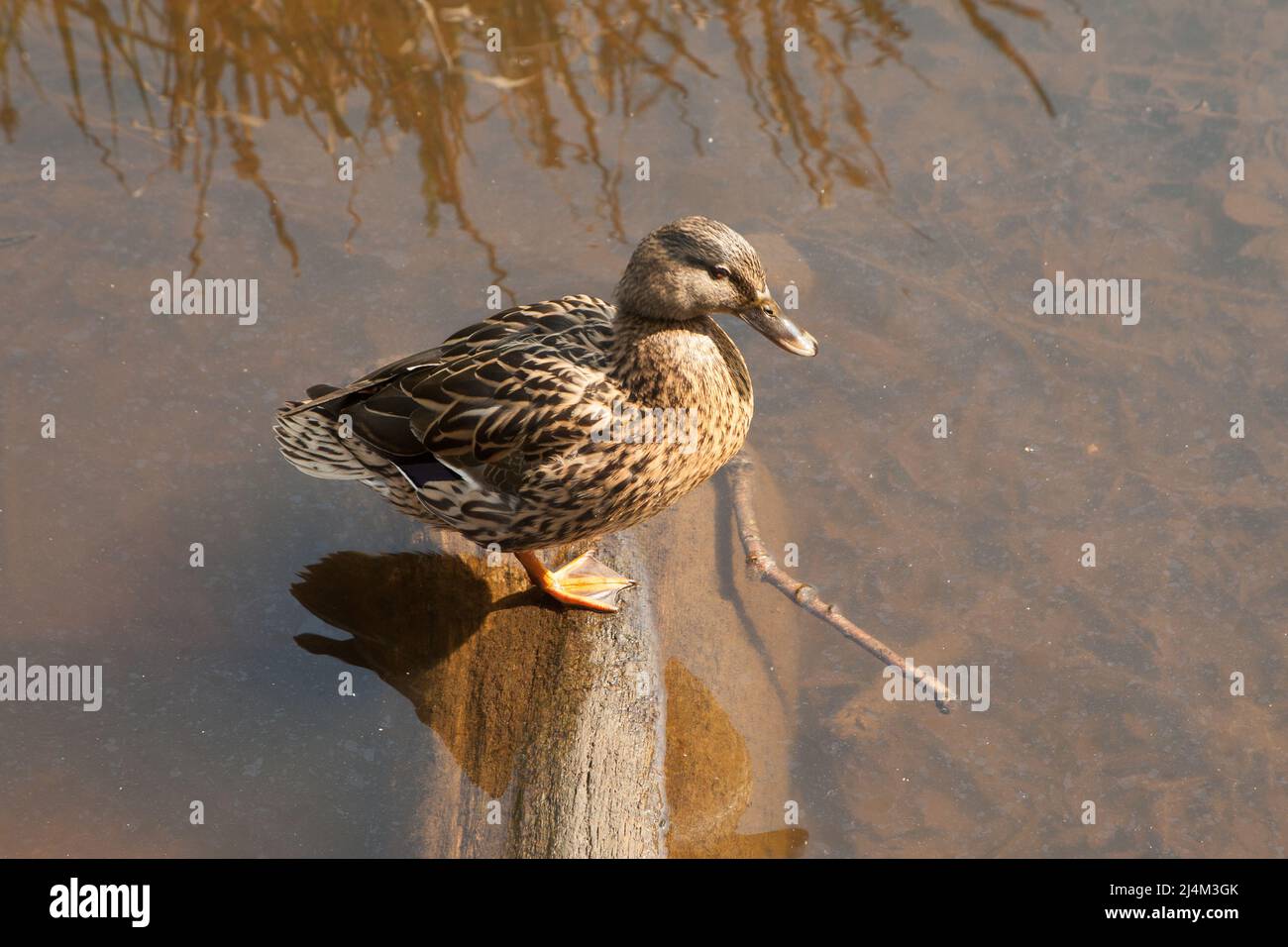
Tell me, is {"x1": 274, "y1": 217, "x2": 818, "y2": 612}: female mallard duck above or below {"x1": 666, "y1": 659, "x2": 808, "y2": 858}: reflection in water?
above

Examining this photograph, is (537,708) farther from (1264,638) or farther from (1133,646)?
(1264,638)

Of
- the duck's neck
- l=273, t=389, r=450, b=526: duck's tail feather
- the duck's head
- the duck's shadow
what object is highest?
the duck's head

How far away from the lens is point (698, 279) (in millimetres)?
4312

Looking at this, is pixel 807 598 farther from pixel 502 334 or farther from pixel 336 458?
pixel 336 458

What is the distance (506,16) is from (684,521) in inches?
141

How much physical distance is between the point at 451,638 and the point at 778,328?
1640 millimetres

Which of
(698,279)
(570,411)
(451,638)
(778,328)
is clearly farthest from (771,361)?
(451,638)

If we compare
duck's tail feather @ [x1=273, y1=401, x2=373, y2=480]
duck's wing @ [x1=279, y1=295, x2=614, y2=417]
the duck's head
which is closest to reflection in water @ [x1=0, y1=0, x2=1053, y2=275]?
duck's wing @ [x1=279, y1=295, x2=614, y2=417]

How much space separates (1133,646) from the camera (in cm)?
512

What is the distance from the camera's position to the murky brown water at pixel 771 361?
4.61 meters

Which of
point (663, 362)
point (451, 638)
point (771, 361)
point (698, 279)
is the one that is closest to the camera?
point (698, 279)

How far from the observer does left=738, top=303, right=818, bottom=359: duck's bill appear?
4.42 m

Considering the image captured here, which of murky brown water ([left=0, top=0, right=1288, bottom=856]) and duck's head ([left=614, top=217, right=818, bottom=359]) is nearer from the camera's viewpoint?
duck's head ([left=614, top=217, right=818, bottom=359])

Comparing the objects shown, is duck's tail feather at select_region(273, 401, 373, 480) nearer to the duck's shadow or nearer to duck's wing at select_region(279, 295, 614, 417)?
duck's wing at select_region(279, 295, 614, 417)
